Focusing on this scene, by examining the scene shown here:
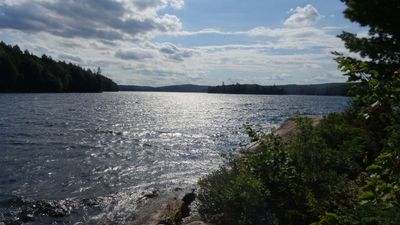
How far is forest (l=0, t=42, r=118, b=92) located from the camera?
97062 mm

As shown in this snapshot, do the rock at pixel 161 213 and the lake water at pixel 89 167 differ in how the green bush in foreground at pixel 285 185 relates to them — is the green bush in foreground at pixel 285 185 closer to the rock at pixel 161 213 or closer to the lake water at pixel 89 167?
the rock at pixel 161 213

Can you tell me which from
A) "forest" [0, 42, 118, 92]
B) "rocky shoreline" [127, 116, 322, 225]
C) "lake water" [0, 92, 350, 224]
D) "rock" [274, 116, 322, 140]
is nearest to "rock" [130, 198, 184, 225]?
"rocky shoreline" [127, 116, 322, 225]

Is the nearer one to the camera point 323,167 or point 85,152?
point 323,167

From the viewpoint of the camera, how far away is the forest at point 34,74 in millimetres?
97062

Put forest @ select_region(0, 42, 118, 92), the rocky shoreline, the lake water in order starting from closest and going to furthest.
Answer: the rocky shoreline < the lake water < forest @ select_region(0, 42, 118, 92)

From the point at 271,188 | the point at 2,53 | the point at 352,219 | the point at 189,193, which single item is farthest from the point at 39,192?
the point at 2,53

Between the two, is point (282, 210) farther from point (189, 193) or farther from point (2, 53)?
point (2, 53)

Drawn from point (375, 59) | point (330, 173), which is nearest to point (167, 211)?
point (330, 173)

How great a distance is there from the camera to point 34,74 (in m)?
107

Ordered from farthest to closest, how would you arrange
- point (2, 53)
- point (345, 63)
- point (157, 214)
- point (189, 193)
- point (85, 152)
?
point (2, 53) → point (85, 152) → point (189, 193) → point (157, 214) → point (345, 63)

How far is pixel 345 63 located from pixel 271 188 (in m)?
5.15

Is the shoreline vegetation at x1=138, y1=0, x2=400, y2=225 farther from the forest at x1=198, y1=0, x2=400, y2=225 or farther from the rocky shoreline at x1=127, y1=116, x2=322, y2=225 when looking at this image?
the rocky shoreline at x1=127, y1=116, x2=322, y2=225

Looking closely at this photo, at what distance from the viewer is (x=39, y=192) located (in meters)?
14.0

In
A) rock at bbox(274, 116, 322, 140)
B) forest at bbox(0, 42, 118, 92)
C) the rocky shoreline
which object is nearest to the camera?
the rocky shoreline
